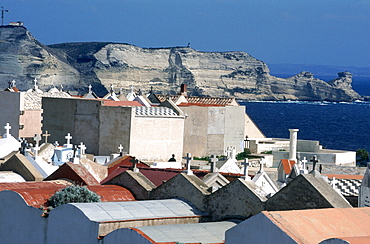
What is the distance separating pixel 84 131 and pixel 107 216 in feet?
73.8

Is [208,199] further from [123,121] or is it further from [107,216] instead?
[123,121]

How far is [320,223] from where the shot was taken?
50.4 feet

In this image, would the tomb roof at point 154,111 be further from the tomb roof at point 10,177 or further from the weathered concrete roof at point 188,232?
the weathered concrete roof at point 188,232

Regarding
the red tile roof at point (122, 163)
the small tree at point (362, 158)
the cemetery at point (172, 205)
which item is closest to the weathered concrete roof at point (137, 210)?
the cemetery at point (172, 205)

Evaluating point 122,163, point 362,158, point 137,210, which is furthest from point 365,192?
point 362,158

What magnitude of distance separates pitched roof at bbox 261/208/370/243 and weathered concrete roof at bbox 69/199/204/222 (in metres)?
3.83

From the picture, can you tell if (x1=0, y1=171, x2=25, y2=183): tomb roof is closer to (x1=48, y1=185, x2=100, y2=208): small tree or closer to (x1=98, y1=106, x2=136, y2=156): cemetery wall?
(x1=48, y1=185, x2=100, y2=208): small tree

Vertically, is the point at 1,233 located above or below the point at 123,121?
below

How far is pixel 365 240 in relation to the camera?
1343 centimetres

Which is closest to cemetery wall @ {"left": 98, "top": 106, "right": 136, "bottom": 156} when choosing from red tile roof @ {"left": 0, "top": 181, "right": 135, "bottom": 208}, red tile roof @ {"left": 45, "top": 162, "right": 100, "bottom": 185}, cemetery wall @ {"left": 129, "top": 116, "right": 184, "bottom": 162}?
cemetery wall @ {"left": 129, "top": 116, "right": 184, "bottom": 162}

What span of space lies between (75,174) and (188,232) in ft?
24.6

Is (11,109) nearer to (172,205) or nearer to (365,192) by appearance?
(172,205)

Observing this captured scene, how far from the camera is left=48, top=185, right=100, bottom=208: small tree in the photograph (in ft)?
64.6

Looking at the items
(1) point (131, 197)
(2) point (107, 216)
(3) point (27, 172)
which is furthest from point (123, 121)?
(2) point (107, 216)
